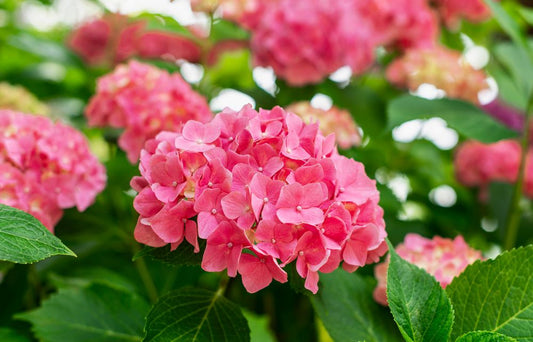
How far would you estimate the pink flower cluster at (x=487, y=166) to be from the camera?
1.39m

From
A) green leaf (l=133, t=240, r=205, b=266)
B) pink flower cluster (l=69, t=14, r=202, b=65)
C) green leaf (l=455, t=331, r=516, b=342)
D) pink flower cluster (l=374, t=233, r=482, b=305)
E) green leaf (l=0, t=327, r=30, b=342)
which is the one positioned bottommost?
pink flower cluster (l=69, t=14, r=202, b=65)

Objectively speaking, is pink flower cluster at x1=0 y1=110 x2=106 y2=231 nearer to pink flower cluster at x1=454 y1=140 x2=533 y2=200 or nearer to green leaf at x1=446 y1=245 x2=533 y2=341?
green leaf at x1=446 y1=245 x2=533 y2=341

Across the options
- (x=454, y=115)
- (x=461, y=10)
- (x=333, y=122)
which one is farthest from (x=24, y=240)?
(x=461, y=10)

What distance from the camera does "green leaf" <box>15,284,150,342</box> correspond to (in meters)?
0.76

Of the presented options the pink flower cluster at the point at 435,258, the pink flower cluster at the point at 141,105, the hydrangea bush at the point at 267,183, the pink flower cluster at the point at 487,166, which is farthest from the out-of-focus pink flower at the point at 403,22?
the pink flower cluster at the point at 435,258

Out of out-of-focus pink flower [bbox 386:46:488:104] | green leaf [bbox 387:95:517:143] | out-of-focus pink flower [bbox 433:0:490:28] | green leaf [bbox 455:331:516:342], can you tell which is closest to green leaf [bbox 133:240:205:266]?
green leaf [bbox 455:331:516:342]

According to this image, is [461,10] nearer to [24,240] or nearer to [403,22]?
[403,22]

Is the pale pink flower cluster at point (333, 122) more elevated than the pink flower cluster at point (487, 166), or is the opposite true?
the pale pink flower cluster at point (333, 122)

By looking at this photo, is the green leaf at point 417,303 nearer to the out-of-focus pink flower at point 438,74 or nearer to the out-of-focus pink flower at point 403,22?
the out-of-focus pink flower at point 438,74

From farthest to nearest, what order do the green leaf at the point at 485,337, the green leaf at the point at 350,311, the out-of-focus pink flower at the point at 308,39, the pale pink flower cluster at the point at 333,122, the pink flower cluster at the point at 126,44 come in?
the pink flower cluster at the point at 126,44, the out-of-focus pink flower at the point at 308,39, the pale pink flower cluster at the point at 333,122, the green leaf at the point at 350,311, the green leaf at the point at 485,337

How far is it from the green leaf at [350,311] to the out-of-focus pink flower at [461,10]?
1075 mm

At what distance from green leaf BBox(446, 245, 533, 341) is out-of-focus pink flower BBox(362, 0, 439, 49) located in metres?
0.85

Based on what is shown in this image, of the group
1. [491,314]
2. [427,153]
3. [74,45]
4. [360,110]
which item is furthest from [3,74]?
[491,314]

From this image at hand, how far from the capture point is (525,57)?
119 cm
